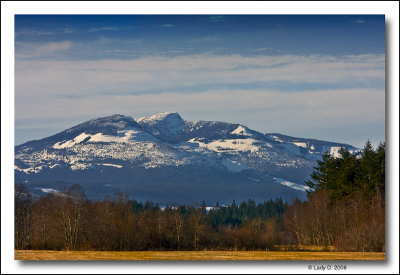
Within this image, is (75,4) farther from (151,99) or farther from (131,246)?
(131,246)

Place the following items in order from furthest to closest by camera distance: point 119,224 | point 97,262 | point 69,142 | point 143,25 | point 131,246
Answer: point 69,142 < point 119,224 < point 131,246 < point 143,25 < point 97,262

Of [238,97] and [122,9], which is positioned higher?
[122,9]

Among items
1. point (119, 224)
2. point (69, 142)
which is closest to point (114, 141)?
point (69, 142)

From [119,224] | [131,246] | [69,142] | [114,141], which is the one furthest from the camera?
[114,141]

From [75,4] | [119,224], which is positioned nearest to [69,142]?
[119,224]

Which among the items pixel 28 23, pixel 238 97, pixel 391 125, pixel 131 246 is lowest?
pixel 131 246

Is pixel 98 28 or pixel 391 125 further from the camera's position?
pixel 98 28
